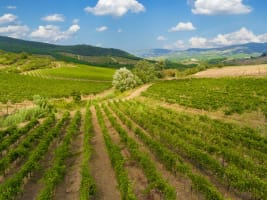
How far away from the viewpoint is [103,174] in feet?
54.9

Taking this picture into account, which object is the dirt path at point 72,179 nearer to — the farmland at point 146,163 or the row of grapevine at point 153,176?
the farmland at point 146,163

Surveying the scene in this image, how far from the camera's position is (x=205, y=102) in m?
38.2

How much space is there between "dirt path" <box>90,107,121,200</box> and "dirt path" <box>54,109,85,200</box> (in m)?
1.09

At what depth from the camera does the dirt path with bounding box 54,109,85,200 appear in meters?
14.4

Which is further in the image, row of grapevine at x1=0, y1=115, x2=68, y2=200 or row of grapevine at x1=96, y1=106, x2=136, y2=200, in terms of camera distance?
row of grapevine at x1=0, y1=115, x2=68, y2=200

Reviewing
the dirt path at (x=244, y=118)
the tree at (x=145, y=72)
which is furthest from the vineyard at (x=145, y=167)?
the tree at (x=145, y=72)

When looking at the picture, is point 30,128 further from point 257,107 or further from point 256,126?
point 257,107

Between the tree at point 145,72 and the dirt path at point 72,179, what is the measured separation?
252ft

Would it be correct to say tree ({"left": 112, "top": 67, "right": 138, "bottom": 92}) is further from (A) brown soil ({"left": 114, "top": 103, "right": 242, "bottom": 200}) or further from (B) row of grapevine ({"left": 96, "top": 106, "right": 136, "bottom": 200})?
(A) brown soil ({"left": 114, "top": 103, "right": 242, "bottom": 200})

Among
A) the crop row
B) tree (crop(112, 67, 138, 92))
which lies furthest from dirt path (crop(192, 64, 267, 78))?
the crop row

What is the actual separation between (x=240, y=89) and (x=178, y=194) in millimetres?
37975

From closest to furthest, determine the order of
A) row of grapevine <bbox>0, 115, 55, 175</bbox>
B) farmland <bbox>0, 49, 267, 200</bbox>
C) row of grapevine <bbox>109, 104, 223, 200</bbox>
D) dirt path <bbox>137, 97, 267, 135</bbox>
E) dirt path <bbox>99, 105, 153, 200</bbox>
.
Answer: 1. row of grapevine <bbox>109, 104, 223, 200</bbox>
2. farmland <bbox>0, 49, 267, 200</bbox>
3. dirt path <bbox>99, 105, 153, 200</bbox>
4. row of grapevine <bbox>0, 115, 55, 175</bbox>
5. dirt path <bbox>137, 97, 267, 135</bbox>

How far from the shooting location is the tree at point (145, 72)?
98188 mm

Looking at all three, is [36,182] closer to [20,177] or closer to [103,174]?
[20,177]
